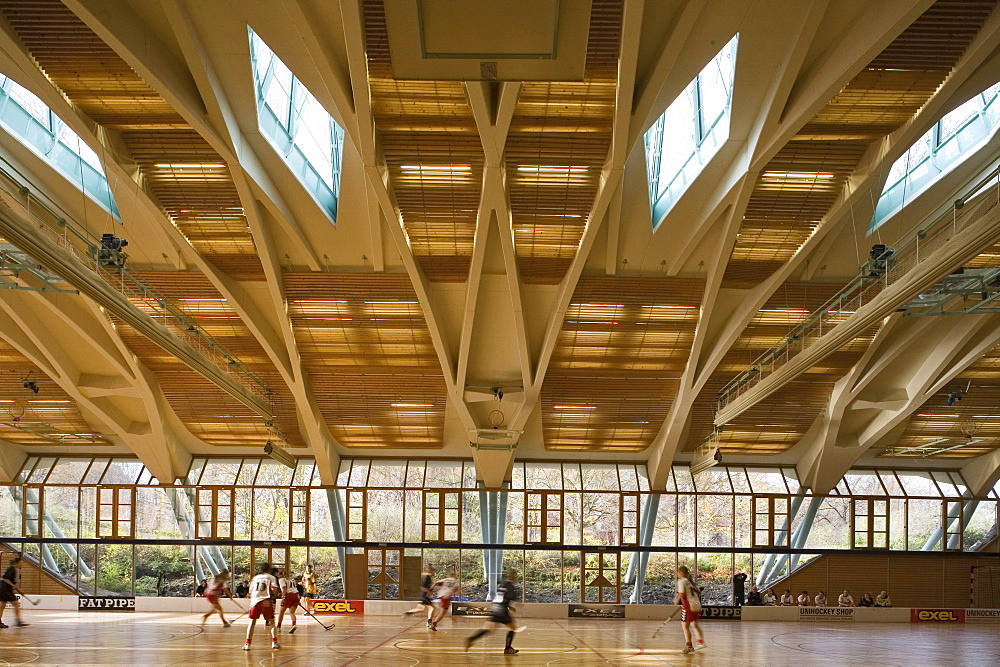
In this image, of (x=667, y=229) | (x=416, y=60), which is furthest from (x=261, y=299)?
(x=416, y=60)

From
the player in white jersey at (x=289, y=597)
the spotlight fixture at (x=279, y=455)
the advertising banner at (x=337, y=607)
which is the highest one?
the spotlight fixture at (x=279, y=455)

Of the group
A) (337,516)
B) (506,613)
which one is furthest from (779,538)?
(506,613)

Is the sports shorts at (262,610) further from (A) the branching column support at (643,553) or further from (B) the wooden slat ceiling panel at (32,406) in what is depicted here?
(A) the branching column support at (643,553)

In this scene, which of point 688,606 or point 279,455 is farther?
point 279,455

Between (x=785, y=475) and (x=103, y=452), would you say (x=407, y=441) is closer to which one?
(x=103, y=452)

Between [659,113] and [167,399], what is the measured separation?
2595cm

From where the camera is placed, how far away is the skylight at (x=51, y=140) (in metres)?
23.0

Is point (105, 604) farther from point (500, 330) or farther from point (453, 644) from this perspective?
point (453, 644)

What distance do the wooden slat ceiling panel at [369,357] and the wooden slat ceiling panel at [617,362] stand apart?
4.90 meters

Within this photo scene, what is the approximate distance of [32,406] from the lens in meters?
38.3

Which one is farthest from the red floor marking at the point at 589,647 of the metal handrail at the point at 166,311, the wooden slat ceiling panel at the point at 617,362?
the metal handrail at the point at 166,311

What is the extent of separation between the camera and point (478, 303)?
31125mm

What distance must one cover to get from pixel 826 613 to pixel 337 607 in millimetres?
20030

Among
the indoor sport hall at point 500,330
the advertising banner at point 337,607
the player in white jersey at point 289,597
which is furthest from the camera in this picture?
the advertising banner at point 337,607
